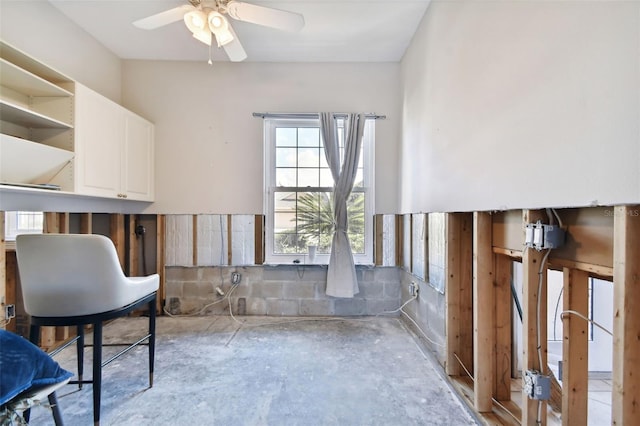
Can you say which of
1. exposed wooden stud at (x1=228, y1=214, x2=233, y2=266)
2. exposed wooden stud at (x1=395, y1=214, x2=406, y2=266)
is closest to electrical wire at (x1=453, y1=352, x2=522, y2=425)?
exposed wooden stud at (x1=395, y1=214, x2=406, y2=266)

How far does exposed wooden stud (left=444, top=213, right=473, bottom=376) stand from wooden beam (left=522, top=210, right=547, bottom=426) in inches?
22.5

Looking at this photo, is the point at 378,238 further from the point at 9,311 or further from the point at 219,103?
the point at 9,311

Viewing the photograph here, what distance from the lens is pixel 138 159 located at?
A: 8.75 ft

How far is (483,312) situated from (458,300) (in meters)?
0.31

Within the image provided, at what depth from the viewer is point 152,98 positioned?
9.50 ft

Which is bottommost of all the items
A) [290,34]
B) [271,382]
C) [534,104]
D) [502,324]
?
[271,382]

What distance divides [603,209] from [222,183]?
2.87 meters

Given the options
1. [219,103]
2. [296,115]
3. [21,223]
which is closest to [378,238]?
[296,115]

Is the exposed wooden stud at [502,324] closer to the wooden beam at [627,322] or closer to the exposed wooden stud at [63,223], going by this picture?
the wooden beam at [627,322]

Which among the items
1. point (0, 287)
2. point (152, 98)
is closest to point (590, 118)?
point (0, 287)

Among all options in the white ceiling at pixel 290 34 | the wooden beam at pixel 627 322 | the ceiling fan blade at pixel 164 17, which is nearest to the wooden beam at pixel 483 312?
the wooden beam at pixel 627 322

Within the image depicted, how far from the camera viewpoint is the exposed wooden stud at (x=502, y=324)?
5.00 feet

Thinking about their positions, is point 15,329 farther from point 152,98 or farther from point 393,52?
point 393,52

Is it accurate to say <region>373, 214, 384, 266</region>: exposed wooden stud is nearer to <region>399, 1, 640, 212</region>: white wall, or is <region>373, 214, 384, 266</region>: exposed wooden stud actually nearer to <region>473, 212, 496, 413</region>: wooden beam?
<region>399, 1, 640, 212</region>: white wall
